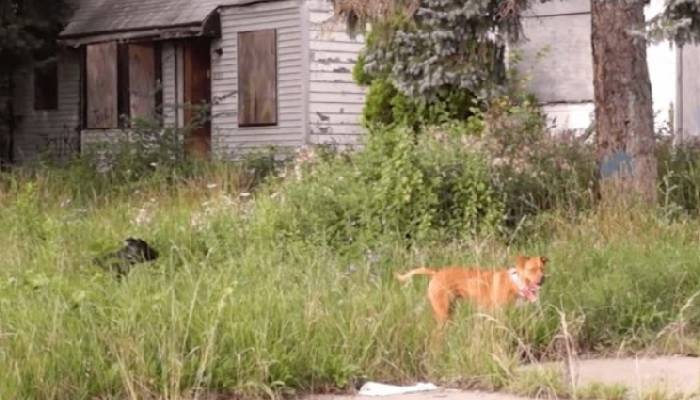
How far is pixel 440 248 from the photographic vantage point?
980 cm

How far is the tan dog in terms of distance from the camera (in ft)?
24.0

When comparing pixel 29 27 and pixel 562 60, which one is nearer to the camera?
pixel 562 60

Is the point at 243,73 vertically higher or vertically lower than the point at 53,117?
higher

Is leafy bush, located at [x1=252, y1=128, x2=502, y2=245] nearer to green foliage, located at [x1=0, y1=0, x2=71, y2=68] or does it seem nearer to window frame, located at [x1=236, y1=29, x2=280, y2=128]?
window frame, located at [x1=236, y1=29, x2=280, y2=128]

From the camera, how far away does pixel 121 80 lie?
23.6 metres

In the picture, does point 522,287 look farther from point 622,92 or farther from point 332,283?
point 622,92

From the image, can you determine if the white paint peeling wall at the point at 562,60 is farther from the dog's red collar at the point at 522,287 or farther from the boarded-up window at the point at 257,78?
the dog's red collar at the point at 522,287

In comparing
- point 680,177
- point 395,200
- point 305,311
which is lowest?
point 305,311

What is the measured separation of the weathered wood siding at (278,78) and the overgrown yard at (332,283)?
765 centimetres

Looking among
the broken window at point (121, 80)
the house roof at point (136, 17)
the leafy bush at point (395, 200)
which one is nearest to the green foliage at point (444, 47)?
the leafy bush at point (395, 200)

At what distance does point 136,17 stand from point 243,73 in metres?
3.17

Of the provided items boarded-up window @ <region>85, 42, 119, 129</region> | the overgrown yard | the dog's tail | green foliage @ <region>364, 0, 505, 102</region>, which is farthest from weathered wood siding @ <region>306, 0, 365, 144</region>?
the dog's tail

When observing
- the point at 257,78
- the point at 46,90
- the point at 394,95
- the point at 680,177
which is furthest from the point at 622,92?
the point at 46,90

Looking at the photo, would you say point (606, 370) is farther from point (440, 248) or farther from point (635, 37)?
point (635, 37)
